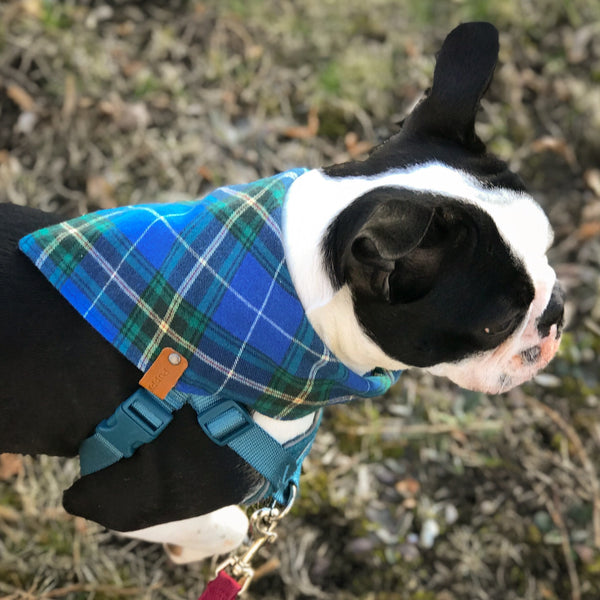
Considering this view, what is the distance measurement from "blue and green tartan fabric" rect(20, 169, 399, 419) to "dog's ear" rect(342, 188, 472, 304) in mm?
219

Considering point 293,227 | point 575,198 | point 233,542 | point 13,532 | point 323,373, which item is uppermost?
point 293,227

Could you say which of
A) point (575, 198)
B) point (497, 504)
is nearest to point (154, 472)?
point (497, 504)

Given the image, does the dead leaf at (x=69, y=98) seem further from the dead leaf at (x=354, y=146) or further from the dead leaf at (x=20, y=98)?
the dead leaf at (x=354, y=146)

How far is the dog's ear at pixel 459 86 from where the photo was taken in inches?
80.0

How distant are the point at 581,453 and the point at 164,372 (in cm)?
225

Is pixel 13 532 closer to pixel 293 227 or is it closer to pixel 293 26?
pixel 293 227

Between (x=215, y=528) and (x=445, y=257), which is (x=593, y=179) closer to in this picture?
(x=445, y=257)

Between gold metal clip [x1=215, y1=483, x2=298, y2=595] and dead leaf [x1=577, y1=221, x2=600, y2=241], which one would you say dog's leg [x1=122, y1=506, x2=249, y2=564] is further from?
dead leaf [x1=577, y1=221, x2=600, y2=241]

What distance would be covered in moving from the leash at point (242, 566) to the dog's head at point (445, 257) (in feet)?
1.84

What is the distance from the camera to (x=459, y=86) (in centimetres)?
208

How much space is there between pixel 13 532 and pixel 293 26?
338cm

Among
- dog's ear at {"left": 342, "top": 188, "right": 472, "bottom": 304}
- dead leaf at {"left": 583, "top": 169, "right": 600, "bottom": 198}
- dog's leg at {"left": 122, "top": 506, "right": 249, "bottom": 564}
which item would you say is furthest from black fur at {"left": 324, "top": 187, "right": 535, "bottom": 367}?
dead leaf at {"left": 583, "top": 169, "right": 600, "bottom": 198}

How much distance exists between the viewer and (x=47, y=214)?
228 centimetres

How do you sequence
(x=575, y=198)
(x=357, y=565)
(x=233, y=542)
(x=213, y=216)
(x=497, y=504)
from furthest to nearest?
(x=575, y=198) → (x=497, y=504) → (x=357, y=565) → (x=233, y=542) → (x=213, y=216)
